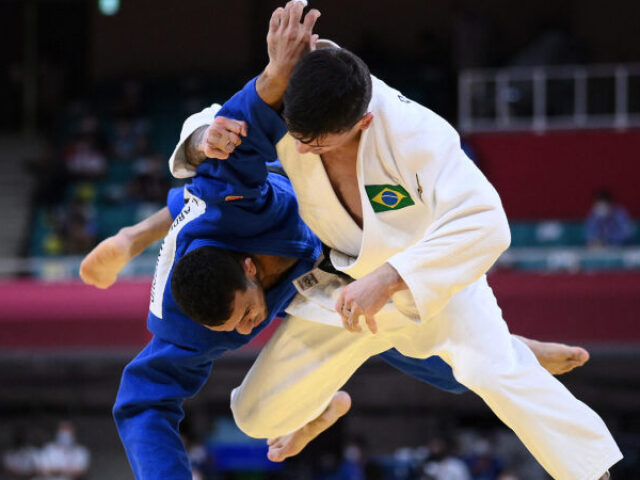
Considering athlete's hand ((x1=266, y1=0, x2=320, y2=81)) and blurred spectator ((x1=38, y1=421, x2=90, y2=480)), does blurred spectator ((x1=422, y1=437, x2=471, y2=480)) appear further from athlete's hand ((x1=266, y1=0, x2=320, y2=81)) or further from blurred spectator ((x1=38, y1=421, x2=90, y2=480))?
athlete's hand ((x1=266, y1=0, x2=320, y2=81))

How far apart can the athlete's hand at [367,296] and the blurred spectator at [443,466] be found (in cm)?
539

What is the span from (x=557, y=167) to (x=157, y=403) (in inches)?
252

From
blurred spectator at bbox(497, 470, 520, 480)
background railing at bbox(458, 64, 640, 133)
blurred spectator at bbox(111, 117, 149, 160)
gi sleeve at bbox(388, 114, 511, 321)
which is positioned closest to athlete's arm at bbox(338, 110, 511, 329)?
gi sleeve at bbox(388, 114, 511, 321)

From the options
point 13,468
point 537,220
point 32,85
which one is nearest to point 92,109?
point 32,85

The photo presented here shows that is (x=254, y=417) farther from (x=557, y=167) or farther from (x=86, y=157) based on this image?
(x=86, y=157)

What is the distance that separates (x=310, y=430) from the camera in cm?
357

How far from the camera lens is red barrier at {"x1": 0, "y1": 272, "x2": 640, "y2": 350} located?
22.8 ft

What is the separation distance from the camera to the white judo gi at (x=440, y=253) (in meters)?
2.58

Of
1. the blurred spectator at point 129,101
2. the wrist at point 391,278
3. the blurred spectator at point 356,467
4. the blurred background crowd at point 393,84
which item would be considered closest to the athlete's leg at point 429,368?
the wrist at point 391,278

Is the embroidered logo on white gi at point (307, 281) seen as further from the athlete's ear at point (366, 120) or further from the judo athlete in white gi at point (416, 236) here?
the athlete's ear at point (366, 120)

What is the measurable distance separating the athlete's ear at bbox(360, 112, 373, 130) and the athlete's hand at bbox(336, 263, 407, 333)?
380 millimetres

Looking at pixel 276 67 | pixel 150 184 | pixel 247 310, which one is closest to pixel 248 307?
pixel 247 310

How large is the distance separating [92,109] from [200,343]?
899 cm

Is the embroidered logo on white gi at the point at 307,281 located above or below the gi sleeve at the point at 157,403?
above
